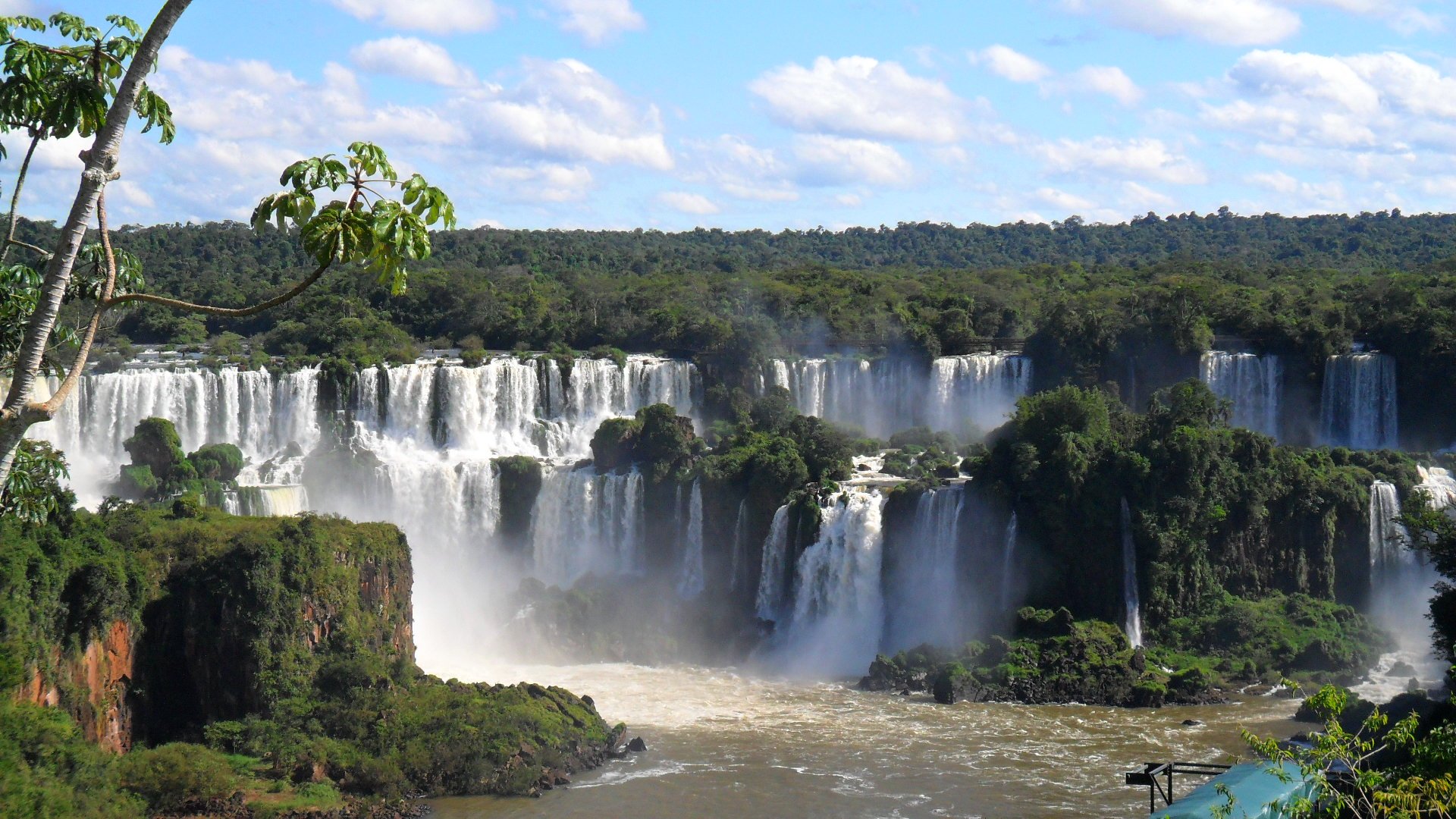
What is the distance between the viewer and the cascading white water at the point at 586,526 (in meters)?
47.1

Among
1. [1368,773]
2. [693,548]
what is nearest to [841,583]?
[693,548]

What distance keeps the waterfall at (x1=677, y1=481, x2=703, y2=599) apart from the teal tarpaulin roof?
28900 mm

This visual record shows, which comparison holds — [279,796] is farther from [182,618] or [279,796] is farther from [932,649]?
[932,649]

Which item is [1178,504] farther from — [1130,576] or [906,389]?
[906,389]

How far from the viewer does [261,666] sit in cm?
3023

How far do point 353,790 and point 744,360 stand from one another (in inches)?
1222

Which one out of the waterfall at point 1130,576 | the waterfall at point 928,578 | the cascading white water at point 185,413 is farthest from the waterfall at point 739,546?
the cascading white water at point 185,413

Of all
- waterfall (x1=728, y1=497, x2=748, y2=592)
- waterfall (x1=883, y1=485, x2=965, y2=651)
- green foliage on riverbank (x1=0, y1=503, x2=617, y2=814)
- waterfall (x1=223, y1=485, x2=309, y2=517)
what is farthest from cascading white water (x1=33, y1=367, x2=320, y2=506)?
waterfall (x1=883, y1=485, x2=965, y2=651)

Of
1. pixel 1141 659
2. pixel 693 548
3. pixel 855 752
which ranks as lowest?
A: pixel 855 752

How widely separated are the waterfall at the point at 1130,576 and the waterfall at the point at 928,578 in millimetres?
4282

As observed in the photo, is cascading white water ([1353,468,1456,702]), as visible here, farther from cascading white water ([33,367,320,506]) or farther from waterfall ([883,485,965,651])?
cascading white water ([33,367,320,506])

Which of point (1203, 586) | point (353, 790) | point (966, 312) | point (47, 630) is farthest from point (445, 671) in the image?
point (966, 312)

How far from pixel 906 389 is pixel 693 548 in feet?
46.0

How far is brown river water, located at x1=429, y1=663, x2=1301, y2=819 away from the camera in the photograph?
28.2 meters
